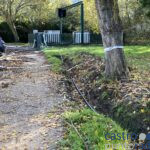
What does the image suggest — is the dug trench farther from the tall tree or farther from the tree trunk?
the tree trunk

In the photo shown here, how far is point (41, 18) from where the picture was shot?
32375mm

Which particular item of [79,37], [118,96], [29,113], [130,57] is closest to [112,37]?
[118,96]

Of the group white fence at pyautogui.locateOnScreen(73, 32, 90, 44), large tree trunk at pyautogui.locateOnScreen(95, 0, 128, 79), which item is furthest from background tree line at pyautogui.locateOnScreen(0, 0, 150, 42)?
large tree trunk at pyautogui.locateOnScreen(95, 0, 128, 79)

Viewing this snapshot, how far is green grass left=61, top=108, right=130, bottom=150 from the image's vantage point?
4.45 m

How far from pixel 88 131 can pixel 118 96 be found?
200cm

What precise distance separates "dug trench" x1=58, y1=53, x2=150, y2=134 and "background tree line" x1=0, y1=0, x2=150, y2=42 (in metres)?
17.9

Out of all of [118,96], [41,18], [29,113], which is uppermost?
[41,18]

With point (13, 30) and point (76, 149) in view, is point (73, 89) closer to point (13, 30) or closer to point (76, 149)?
point (76, 149)

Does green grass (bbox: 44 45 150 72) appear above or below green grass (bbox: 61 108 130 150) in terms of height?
above

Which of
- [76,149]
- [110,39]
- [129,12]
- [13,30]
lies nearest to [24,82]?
[110,39]

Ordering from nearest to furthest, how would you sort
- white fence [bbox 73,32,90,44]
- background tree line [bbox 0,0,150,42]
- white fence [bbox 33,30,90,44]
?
white fence [bbox 33,30,90,44], white fence [bbox 73,32,90,44], background tree line [bbox 0,0,150,42]

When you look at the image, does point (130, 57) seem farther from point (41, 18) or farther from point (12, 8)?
point (12, 8)

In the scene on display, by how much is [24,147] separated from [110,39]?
14.6ft

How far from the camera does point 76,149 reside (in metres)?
4.27
